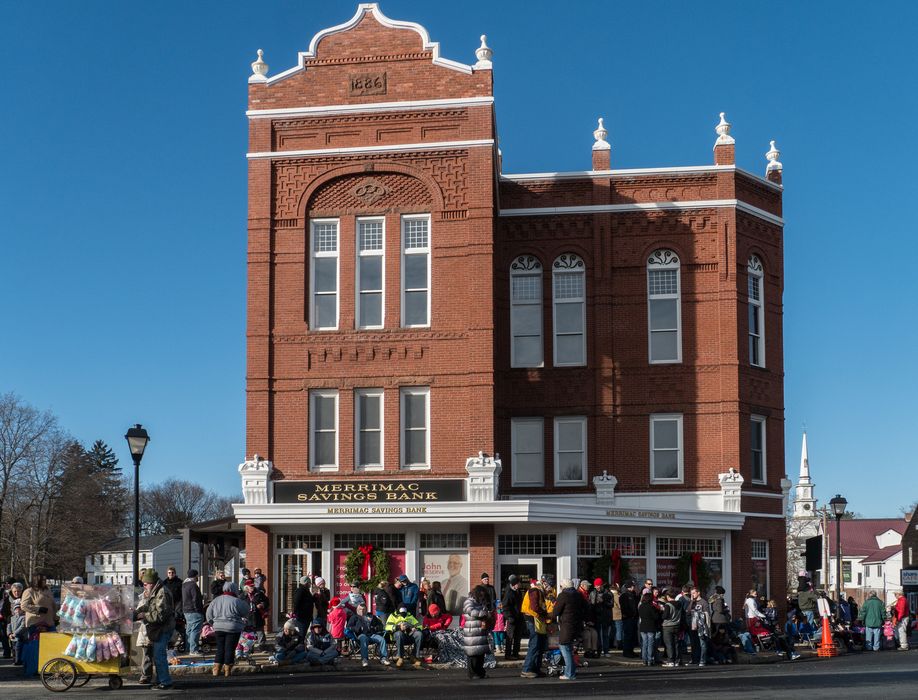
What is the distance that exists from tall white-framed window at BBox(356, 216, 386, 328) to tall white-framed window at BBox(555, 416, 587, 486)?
695 cm

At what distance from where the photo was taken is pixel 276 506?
31547mm

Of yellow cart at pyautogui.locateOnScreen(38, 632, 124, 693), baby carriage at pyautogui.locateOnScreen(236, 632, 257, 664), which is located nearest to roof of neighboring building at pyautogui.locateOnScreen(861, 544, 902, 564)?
baby carriage at pyautogui.locateOnScreen(236, 632, 257, 664)

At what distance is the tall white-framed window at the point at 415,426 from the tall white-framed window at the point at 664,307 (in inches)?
303

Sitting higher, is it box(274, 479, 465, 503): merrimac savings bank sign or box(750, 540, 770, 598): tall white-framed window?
box(274, 479, 465, 503): merrimac savings bank sign

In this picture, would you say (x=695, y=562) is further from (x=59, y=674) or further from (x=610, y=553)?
(x=59, y=674)

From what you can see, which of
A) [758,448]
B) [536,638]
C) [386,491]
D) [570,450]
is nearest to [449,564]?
[386,491]

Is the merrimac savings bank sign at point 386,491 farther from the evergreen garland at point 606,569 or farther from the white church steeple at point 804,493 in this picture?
the white church steeple at point 804,493

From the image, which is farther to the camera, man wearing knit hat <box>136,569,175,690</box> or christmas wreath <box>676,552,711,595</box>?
christmas wreath <box>676,552,711,595</box>

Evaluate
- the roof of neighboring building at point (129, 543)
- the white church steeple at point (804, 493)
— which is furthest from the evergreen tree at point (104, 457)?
the white church steeple at point (804, 493)

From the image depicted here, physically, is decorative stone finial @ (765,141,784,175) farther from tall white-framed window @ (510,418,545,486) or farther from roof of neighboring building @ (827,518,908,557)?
roof of neighboring building @ (827,518,908,557)

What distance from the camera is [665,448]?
36031 millimetres

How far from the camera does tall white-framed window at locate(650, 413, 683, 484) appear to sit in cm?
3594

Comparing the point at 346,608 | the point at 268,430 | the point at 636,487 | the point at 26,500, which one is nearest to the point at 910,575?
the point at 636,487

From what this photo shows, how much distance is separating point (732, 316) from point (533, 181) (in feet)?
23.8
